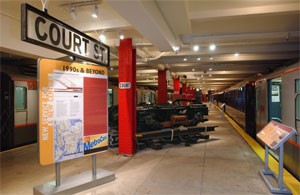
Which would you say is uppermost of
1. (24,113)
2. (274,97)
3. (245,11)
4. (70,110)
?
(245,11)

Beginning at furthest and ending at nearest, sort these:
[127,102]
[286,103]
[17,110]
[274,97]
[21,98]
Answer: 1. [21,98]
2. [17,110]
3. [274,97]
4. [127,102]
5. [286,103]

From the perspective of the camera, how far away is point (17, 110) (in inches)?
267

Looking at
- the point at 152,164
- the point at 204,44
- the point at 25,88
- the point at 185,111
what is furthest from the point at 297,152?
the point at 25,88

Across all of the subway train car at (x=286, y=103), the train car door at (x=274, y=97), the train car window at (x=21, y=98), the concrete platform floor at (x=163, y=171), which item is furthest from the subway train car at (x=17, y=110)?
the train car door at (x=274, y=97)

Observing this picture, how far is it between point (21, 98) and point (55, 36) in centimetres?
539

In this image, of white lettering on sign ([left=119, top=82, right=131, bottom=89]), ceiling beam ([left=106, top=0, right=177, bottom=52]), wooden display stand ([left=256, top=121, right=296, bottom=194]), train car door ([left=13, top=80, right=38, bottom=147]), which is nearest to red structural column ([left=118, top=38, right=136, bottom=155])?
white lettering on sign ([left=119, top=82, right=131, bottom=89])

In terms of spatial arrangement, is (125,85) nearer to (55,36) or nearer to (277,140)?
(55,36)

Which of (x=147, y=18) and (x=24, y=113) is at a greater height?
(x=147, y=18)

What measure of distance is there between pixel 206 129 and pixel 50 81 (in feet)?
19.6

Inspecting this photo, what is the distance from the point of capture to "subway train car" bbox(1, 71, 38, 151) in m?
6.41

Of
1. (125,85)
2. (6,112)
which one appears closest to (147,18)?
(125,85)

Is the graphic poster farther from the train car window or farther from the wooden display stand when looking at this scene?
the train car window

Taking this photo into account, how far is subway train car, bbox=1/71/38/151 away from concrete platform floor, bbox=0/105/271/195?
1.88ft

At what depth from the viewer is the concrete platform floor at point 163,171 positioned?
3.50m
